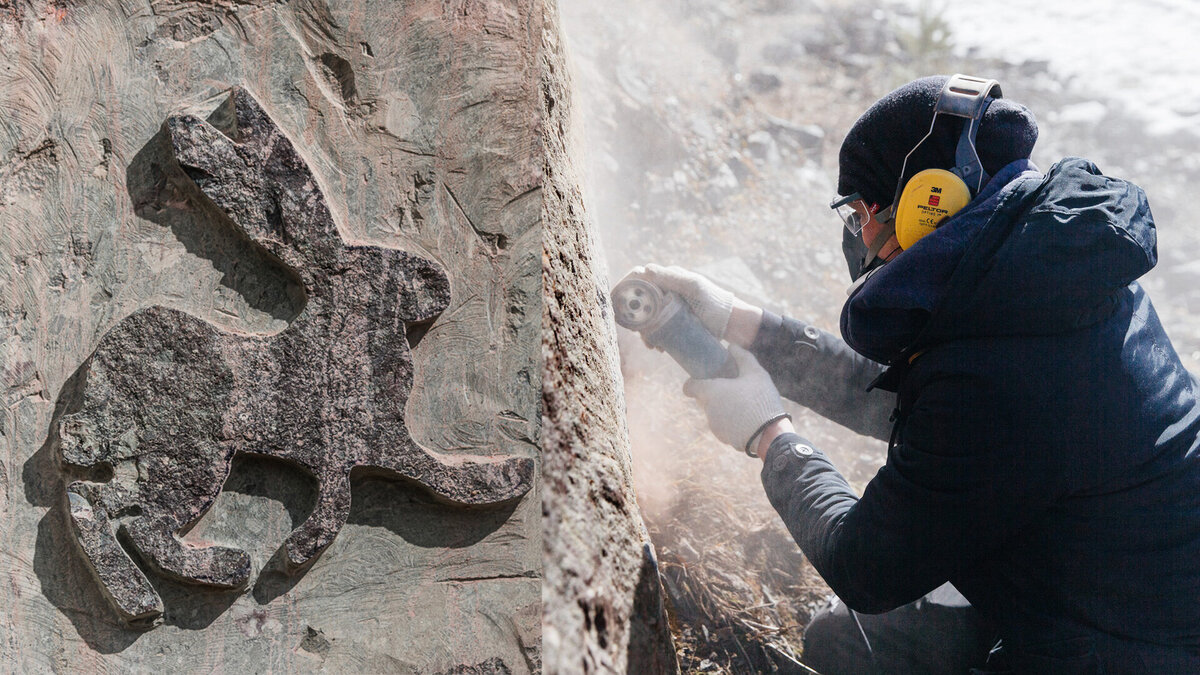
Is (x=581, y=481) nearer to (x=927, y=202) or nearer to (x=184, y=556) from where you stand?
(x=184, y=556)

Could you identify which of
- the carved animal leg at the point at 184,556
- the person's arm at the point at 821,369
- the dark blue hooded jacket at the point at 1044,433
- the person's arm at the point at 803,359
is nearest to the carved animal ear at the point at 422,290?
the carved animal leg at the point at 184,556

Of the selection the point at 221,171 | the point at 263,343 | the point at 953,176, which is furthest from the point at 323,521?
the point at 953,176

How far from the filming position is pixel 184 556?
1.46 m

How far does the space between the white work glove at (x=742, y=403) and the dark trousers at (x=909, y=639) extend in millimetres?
591

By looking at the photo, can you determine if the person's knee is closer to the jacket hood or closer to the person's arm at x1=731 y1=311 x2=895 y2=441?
the person's arm at x1=731 y1=311 x2=895 y2=441

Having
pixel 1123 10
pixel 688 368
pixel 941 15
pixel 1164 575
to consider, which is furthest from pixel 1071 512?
pixel 1123 10

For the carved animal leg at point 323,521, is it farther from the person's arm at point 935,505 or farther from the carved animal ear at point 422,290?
the person's arm at point 935,505

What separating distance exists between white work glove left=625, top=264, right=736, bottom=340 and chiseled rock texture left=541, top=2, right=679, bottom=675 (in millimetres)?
459

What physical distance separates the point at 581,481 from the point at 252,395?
0.65 metres

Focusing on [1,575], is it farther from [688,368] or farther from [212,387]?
[688,368]

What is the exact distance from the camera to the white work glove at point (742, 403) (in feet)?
7.32

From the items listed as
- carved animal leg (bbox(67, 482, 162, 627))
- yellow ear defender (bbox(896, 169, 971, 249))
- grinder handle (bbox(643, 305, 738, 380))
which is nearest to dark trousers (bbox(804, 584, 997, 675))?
grinder handle (bbox(643, 305, 738, 380))

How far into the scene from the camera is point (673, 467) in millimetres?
3125

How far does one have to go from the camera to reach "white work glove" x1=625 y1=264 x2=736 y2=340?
2.51 meters
